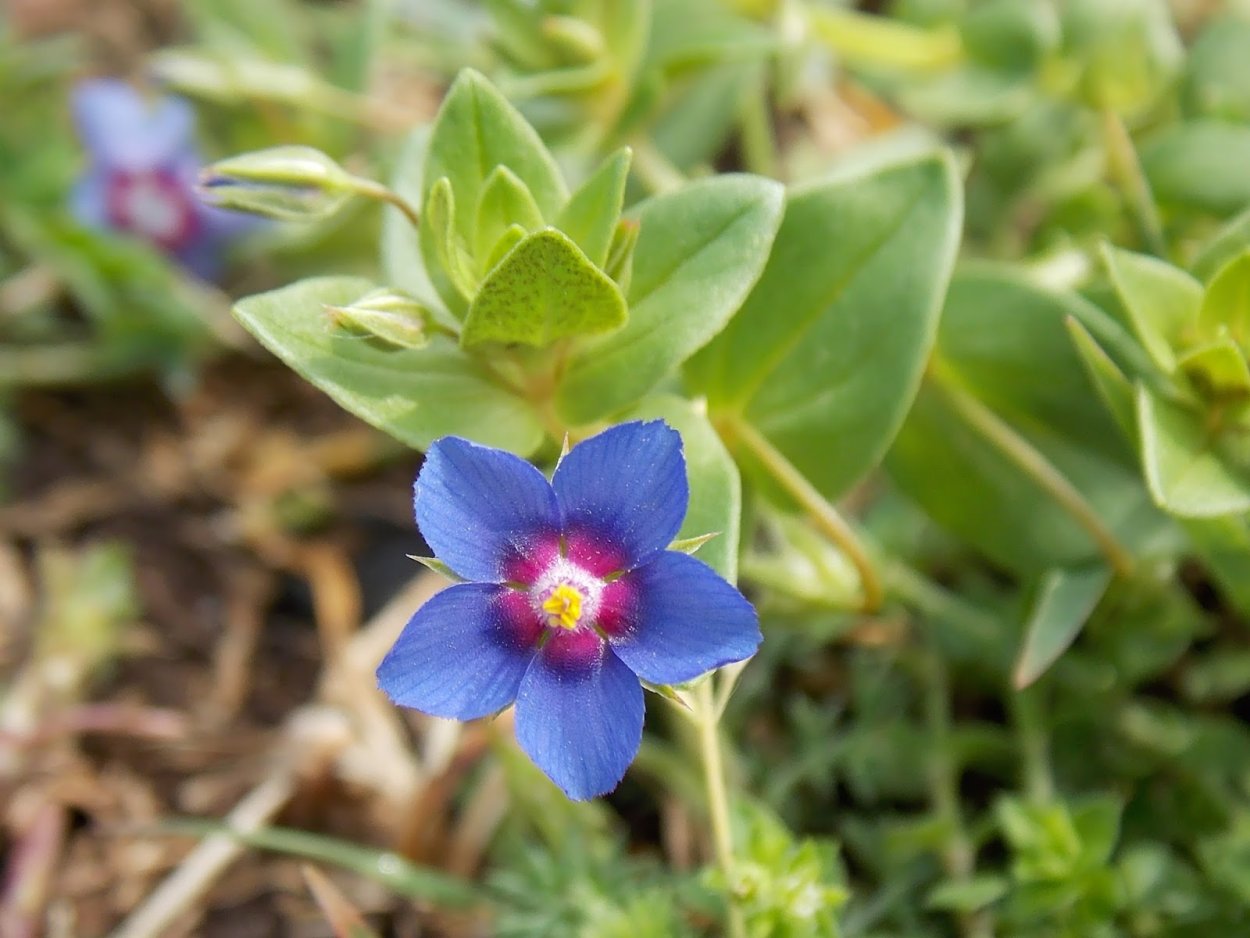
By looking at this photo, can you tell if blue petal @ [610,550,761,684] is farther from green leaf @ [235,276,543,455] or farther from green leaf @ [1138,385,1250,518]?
green leaf @ [1138,385,1250,518]

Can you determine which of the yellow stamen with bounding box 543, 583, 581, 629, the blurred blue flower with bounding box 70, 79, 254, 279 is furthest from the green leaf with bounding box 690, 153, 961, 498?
the blurred blue flower with bounding box 70, 79, 254, 279

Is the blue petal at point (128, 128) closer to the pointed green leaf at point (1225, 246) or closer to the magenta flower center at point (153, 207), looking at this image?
the magenta flower center at point (153, 207)

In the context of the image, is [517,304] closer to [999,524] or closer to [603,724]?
[603,724]

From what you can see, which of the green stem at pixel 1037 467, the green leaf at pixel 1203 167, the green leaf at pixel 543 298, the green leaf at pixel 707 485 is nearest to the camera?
the green leaf at pixel 543 298

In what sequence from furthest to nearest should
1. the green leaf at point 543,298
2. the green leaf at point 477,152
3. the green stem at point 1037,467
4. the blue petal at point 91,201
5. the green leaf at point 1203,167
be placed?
1. the blue petal at point 91,201
2. the green leaf at point 1203,167
3. the green stem at point 1037,467
4. the green leaf at point 477,152
5. the green leaf at point 543,298

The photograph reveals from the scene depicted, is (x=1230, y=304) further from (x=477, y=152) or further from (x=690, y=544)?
(x=477, y=152)

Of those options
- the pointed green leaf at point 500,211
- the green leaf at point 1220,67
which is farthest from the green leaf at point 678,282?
the green leaf at point 1220,67
